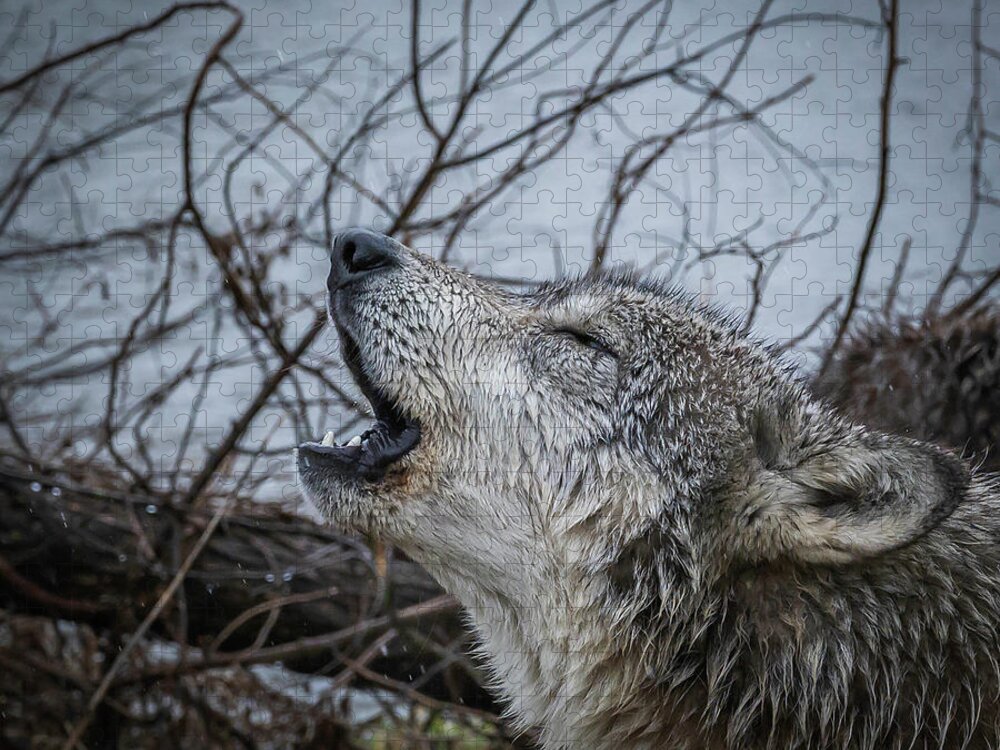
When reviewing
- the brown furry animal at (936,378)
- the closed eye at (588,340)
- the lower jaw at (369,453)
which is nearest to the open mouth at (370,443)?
the lower jaw at (369,453)

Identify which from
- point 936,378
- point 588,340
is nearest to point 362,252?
point 588,340

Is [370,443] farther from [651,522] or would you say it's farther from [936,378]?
[936,378]

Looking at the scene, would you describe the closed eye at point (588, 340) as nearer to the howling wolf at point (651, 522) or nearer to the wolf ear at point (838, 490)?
the howling wolf at point (651, 522)

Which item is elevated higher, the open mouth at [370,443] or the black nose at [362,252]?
the black nose at [362,252]

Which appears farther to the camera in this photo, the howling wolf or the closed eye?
the closed eye

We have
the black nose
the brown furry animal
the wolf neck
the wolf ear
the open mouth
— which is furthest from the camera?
the brown furry animal

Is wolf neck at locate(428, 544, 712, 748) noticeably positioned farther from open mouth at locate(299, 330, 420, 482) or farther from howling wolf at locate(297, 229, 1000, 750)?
open mouth at locate(299, 330, 420, 482)

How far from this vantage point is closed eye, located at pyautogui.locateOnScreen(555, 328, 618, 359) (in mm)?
2756

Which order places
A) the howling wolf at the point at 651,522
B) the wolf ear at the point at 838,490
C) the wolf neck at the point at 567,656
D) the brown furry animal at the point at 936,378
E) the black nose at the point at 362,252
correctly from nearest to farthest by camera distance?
the wolf ear at the point at 838,490
the howling wolf at the point at 651,522
the wolf neck at the point at 567,656
the black nose at the point at 362,252
the brown furry animal at the point at 936,378

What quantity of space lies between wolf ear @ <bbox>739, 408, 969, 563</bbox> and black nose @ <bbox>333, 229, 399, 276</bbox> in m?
1.04

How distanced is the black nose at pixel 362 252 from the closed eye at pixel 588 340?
49cm

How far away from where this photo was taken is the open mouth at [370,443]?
259 centimetres

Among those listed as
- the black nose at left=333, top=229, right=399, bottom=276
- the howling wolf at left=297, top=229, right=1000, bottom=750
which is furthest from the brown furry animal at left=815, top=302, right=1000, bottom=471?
the black nose at left=333, top=229, right=399, bottom=276

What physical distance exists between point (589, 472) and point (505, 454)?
0.21m
